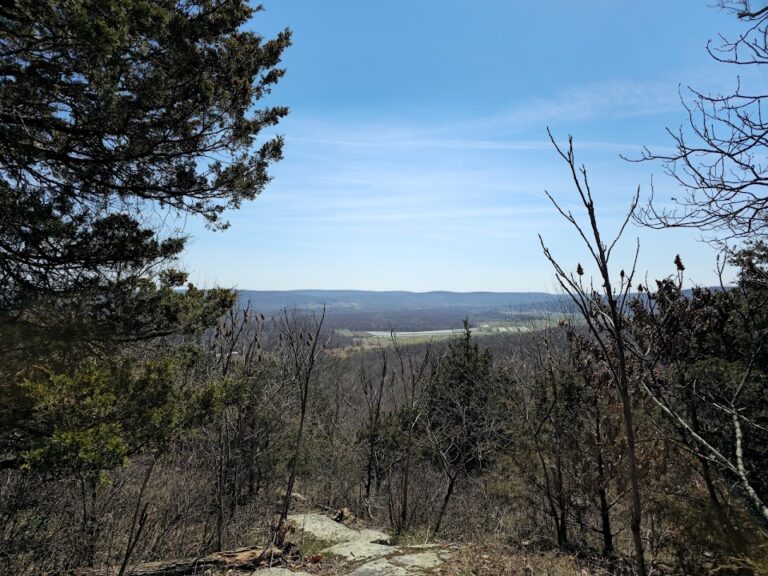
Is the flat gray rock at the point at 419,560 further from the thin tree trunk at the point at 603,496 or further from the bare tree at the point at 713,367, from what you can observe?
the thin tree trunk at the point at 603,496

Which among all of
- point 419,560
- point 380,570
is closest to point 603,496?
point 419,560

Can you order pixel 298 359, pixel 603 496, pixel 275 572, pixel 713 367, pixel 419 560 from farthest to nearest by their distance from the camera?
pixel 298 359 < pixel 603 496 < pixel 713 367 < pixel 275 572 < pixel 419 560

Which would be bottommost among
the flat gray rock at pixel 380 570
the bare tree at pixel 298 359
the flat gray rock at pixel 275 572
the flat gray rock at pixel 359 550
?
the flat gray rock at pixel 359 550

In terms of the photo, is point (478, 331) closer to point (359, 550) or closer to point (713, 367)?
point (713, 367)

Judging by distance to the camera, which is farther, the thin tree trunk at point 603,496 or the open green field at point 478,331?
the open green field at point 478,331

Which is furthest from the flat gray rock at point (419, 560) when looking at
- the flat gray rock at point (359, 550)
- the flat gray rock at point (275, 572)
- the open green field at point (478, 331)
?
the open green field at point (478, 331)

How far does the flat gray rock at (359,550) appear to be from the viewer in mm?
6516

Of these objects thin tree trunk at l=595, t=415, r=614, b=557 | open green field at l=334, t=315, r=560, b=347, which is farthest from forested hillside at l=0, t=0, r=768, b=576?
open green field at l=334, t=315, r=560, b=347

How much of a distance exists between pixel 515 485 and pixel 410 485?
6.71 meters

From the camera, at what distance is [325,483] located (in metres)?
15.8

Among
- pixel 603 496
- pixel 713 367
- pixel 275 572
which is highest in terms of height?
pixel 713 367

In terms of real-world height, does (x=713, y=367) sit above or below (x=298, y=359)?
above

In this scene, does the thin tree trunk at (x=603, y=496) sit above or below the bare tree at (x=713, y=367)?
below

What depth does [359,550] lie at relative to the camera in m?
6.96
